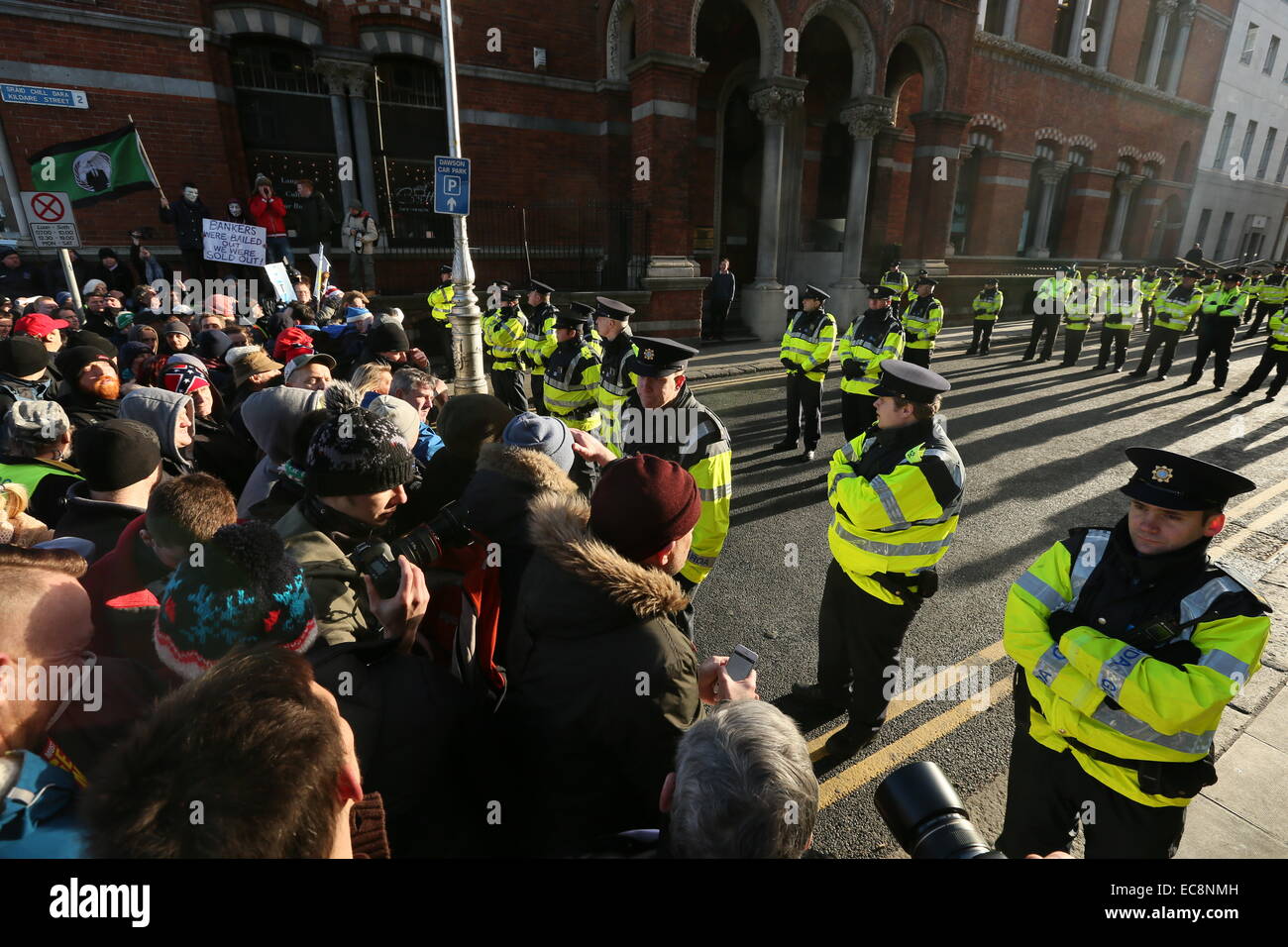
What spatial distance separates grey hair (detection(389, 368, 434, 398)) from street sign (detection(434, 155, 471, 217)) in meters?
4.49

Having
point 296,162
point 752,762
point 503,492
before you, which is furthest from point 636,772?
point 296,162

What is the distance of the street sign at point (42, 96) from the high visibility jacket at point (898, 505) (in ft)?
43.6

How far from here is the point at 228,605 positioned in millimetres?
1401

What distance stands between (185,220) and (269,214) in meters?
1.27

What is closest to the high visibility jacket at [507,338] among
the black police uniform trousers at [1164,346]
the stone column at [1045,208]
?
the black police uniform trousers at [1164,346]

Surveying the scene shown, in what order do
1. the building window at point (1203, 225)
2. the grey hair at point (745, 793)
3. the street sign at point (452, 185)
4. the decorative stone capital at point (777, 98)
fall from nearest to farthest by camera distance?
the grey hair at point (745, 793), the street sign at point (452, 185), the decorative stone capital at point (777, 98), the building window at point (1203, 225)

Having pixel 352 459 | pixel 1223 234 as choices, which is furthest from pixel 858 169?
pixel 1223 234

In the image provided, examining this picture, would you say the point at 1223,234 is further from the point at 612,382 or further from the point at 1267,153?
the point at 612,382

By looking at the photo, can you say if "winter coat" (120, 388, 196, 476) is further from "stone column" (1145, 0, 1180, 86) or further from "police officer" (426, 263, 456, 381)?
"stone column" (1145, 0, 1180, 86)

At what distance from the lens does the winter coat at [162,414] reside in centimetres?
319

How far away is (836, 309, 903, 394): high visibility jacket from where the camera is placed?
23.7 feet

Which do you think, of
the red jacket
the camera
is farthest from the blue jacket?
the red jacket

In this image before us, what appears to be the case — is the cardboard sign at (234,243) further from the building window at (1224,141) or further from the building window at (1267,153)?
the building window at (1267,153)
